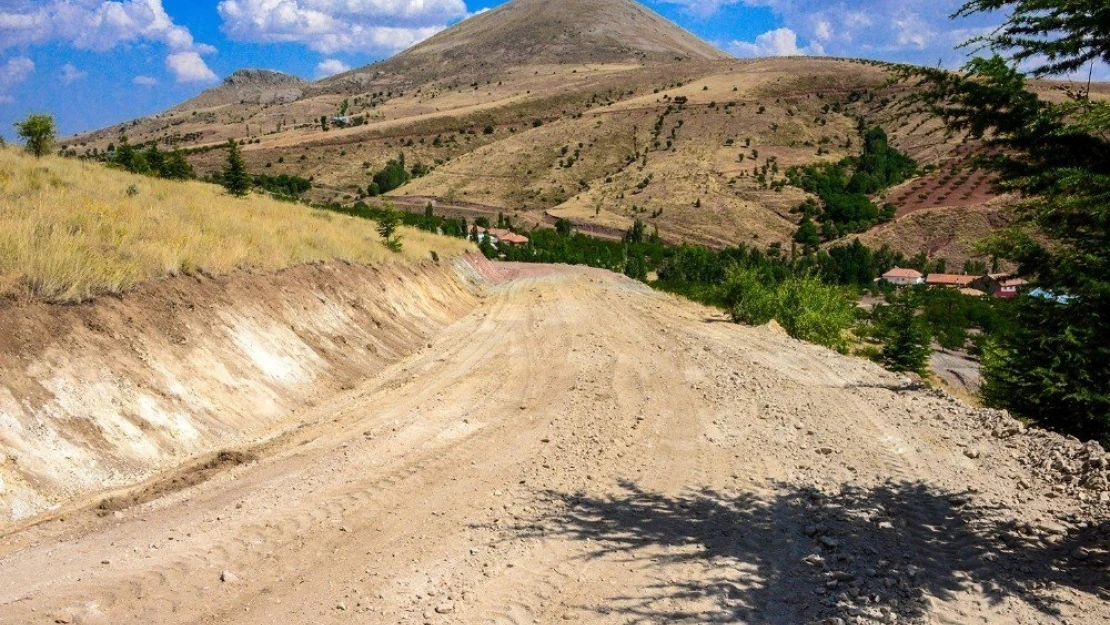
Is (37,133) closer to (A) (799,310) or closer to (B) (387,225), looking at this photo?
(B) (387,225)

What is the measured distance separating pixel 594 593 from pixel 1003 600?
9.96ft

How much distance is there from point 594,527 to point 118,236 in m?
9.63

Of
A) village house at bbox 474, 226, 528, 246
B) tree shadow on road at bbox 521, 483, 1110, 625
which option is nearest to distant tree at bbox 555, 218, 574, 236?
village house at bbox 474, 226, 528, 246

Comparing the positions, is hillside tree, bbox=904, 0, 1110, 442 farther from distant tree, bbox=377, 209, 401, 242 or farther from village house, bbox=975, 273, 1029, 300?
distant tree, bbox=377, 209, 401, 242

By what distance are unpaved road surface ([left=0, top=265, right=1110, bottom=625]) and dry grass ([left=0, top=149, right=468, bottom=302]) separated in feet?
11.4

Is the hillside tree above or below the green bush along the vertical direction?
above

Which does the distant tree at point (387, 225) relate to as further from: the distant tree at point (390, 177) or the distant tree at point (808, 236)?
the distant tree at point (390, 177)

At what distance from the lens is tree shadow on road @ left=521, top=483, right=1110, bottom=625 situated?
5.35 metres

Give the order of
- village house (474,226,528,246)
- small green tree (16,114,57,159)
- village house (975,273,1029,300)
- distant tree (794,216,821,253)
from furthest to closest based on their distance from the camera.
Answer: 1. distant tree (794,216,821,253)
2. village house (474,226,528,246)
3. small green tree (16,114,57,159)
4. village house (975,273,1029,300)

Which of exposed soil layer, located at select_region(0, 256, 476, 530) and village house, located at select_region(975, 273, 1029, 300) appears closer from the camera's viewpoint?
village house, located at select_region(975, 273, 1029, 300)

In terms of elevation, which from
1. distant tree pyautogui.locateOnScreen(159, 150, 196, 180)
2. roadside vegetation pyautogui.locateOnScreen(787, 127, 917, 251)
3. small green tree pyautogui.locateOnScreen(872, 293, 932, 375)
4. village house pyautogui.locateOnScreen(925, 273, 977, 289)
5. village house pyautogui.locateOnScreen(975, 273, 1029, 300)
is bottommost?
small green tree pyautogui.locateOnScreen(872, 293, 932, 375)

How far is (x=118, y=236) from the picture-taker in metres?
11.8

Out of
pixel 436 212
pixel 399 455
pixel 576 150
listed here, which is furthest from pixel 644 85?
pixel 399 455

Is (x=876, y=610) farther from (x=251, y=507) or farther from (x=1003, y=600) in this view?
(x=251, y=507)
